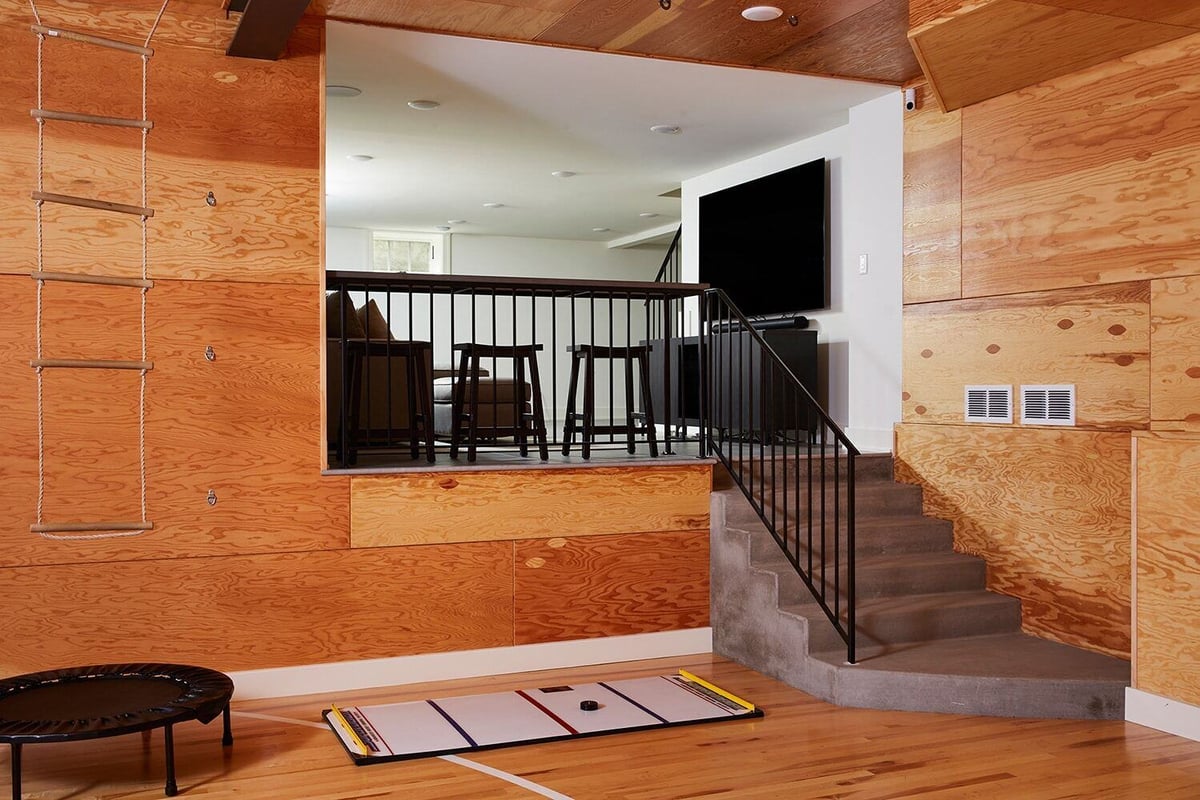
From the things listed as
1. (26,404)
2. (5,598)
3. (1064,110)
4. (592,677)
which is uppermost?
(1064,110)

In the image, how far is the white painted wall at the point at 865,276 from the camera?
21.3 ft

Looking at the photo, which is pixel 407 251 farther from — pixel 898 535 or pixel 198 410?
pixel 898 535

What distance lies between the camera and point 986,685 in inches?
180

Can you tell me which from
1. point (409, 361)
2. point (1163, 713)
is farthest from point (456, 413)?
point (1163, 713)

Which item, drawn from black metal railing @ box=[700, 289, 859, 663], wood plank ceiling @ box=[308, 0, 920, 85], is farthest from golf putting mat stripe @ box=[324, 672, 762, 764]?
wood plank ceiling @ box=[308, 0, 920, 85]

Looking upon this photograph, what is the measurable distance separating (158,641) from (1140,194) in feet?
15.5

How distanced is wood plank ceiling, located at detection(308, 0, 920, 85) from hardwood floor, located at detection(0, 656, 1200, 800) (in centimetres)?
318

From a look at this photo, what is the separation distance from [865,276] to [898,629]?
2.45 m

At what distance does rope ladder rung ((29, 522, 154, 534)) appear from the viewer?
13.6 feet

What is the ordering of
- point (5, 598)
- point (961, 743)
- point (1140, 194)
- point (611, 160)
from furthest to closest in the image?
point (611, 160) < point (1140, 194) < point (5, 598) < point (961, 743)

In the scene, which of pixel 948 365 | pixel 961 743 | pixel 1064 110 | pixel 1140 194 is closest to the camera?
pixel 961 743

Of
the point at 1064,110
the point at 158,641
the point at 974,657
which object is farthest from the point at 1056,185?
the point at 158,641

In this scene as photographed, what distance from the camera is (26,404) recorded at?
15.0 feet

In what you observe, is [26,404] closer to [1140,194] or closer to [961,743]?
[961,743]
